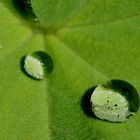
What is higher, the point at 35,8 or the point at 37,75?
the point at 35,8

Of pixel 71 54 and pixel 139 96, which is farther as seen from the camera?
pixel 71 54

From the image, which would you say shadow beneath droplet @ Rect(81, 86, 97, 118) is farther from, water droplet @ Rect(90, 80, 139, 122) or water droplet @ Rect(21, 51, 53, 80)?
water droplet @ Rect(21, 51, 53, 80)

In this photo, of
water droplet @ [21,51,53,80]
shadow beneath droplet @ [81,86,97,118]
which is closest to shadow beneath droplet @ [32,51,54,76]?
water droplet @ [21,51,53,80]

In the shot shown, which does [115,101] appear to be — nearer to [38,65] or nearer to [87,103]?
[87,103]

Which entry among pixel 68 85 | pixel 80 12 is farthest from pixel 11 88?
pixel 80 12

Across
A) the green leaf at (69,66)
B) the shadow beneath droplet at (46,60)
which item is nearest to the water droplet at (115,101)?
the green leaf at (69,66)

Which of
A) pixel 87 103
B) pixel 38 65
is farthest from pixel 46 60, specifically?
pixel 87 103

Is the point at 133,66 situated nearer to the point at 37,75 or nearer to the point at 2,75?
the point at 37,75
